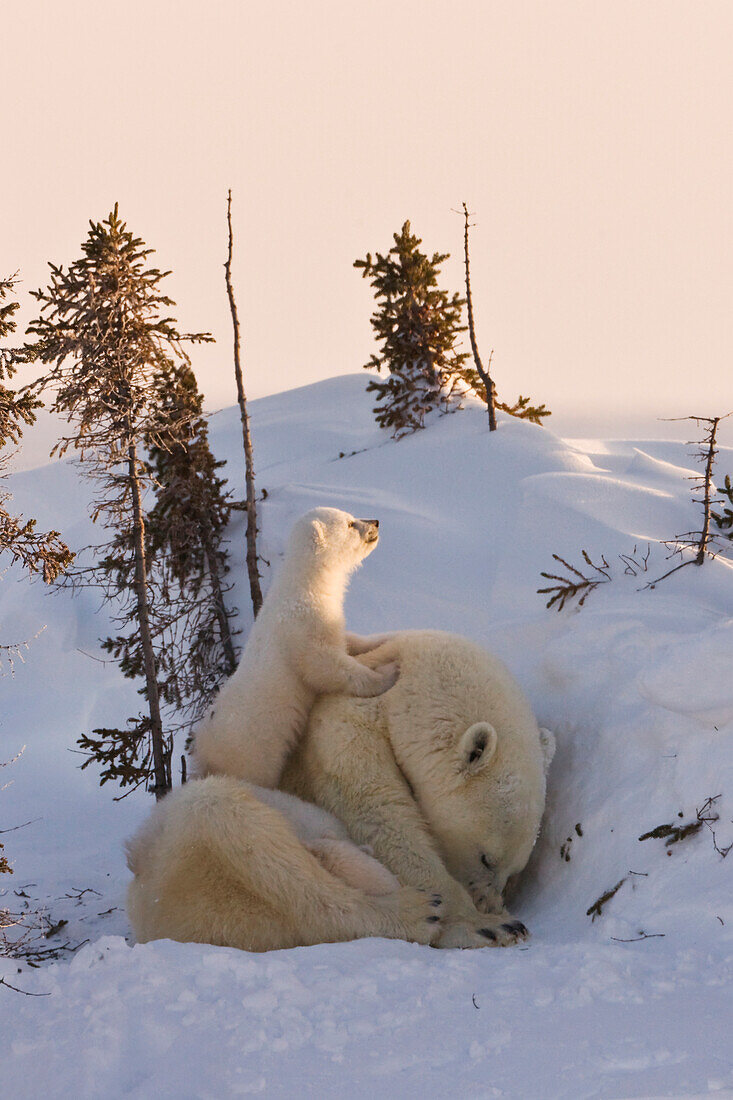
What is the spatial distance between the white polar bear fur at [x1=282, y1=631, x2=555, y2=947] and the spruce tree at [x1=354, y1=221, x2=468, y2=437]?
1030 centimetres

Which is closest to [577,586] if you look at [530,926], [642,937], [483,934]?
[530,926]

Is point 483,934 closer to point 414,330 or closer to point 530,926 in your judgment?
point 530,926

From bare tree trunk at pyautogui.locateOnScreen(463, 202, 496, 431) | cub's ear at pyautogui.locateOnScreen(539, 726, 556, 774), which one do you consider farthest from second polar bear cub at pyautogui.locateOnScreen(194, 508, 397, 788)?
bare tree trunk at pyautogui.locateOnScreen(463, 202, 496, 431)

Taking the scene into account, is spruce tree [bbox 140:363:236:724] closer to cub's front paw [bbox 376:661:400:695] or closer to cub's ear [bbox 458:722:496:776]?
cub's front paw [bbox 376:661:400:695]

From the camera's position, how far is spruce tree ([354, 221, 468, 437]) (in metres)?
15.8

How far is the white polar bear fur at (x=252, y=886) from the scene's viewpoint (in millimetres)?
4750

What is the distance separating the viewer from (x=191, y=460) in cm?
1197

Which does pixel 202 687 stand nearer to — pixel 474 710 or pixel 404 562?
pixel 404 562

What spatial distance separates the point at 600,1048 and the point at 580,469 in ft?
30.2

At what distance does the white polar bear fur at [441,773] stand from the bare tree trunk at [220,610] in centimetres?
571

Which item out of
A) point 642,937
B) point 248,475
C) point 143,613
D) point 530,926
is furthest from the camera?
point 248,475

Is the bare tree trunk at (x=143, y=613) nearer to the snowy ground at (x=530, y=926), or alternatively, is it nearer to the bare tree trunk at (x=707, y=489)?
the snowy ground at (x=530, y=926)

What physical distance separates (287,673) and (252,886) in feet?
5.00

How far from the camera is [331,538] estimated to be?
250 inches
